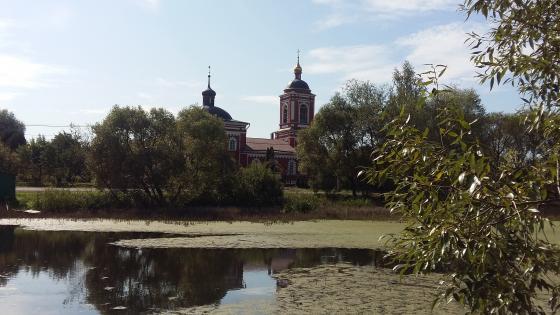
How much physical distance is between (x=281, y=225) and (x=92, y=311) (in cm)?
1669

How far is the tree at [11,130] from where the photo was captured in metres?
67.6

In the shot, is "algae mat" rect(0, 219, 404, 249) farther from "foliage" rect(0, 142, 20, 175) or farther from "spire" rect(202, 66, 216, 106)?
"spire" rect(202, 66, 216, 106)

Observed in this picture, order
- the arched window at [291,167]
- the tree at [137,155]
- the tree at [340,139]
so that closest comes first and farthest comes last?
the tree at [137,155]
the tree at [340,139]
the arched window at [291,167]

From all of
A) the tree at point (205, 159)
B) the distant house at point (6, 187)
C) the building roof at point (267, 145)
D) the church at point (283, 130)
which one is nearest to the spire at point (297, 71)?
the church at point (283, 130)

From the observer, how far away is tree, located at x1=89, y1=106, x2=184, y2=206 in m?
32.9

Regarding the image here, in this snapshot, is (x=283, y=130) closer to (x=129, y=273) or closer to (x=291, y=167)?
(x=291, y=167)

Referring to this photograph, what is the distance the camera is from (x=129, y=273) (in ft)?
43.7

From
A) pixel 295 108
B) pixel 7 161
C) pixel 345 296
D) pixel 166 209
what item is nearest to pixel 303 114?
pixel 295 108

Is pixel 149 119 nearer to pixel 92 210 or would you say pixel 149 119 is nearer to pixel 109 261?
pixel 92 210

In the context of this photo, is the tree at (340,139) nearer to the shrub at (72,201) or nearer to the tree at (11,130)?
the shrub at (72,201)

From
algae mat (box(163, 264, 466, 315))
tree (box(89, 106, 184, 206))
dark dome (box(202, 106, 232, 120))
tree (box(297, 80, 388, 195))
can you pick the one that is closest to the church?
dark dome (box(202, 106, 232, 120))

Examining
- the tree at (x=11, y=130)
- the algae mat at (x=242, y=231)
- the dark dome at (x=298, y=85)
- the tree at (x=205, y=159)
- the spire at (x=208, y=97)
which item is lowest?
the algae mat at (x=242, y=231)

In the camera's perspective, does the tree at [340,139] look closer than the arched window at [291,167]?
Yes

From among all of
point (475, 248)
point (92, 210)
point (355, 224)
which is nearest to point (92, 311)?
point (475, 248)
